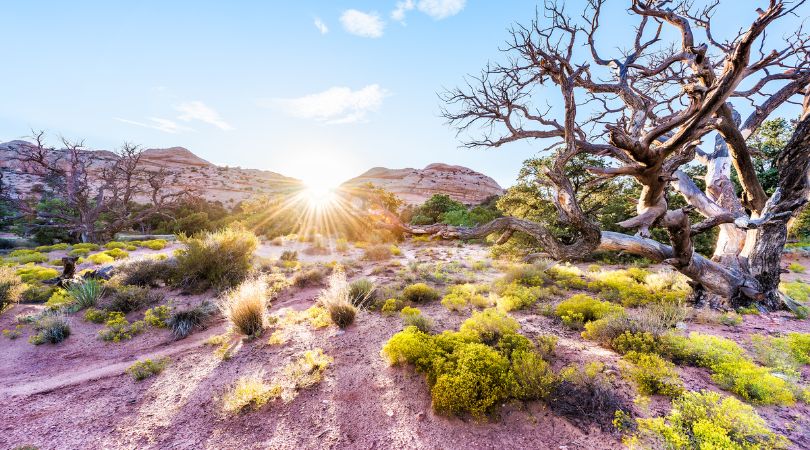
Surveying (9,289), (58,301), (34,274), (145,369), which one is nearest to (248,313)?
(145,369)

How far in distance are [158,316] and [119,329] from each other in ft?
2.10

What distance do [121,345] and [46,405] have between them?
72.4 inches

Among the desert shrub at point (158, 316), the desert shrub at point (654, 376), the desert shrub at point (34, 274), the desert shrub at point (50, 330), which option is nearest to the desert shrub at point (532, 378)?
the desert shrub at point (654, 376)

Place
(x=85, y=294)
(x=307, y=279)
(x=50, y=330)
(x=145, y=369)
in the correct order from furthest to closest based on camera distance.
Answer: (x=307, y=279), (x=85, y=294), (x=50, y=330), (x=145, y=369)

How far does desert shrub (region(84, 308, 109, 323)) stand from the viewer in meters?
6.20

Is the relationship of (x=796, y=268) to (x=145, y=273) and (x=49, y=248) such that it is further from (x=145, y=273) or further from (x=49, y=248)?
(x=49, y=248)

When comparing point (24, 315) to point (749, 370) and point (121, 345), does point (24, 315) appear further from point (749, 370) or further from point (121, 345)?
point (749, 370)

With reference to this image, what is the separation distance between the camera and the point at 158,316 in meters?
6.35

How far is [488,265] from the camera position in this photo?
12.4 metres

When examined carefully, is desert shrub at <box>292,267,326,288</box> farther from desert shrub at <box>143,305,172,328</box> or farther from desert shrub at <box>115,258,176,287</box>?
desert shrub at <box>115,258,176,287</box>

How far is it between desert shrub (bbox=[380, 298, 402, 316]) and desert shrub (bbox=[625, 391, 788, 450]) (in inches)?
166

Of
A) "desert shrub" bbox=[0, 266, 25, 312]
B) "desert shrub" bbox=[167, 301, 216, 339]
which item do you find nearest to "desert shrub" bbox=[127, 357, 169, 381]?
"desert shrub" bbox=[167, 301, 216, 339]

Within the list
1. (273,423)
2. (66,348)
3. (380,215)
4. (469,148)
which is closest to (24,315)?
(66,348)

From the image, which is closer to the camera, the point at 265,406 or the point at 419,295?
the point at 265,406
